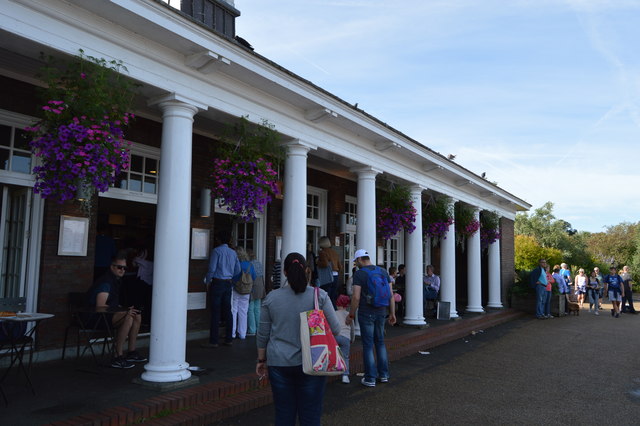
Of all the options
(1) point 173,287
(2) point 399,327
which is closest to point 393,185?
(2) point 399,327

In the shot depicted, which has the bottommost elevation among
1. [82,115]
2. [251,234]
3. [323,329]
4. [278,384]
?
[278,384]

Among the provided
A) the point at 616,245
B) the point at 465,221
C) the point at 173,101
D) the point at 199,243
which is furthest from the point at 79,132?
the point at 616,245

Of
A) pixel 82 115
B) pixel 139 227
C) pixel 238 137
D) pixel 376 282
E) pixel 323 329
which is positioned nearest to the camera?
pixel 323 329

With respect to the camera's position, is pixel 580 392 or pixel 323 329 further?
pixel 580 392

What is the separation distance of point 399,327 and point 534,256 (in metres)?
21.2

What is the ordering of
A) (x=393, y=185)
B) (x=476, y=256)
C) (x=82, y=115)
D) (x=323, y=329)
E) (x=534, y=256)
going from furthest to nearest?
(x=534, y=256) < (x=476, y=256) < (x=393, y=185) < (x=82, y=115) < (x=323, y=329)

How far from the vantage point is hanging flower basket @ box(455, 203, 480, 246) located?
1305cm

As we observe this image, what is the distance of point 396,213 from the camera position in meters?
10.1

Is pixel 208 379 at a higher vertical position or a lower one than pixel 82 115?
lower

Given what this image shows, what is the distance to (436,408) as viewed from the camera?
536 centimetres

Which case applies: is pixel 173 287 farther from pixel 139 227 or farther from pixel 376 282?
pixel 139 227

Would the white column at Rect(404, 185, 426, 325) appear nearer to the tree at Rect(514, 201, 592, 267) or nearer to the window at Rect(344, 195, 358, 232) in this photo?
the window at Rect(344, 195, 358, 232)

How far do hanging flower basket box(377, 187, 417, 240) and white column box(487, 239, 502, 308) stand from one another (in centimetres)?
635

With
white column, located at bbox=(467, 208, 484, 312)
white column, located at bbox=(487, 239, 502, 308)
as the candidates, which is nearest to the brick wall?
white column, located at bbox=(487, 239, 502, 308)
